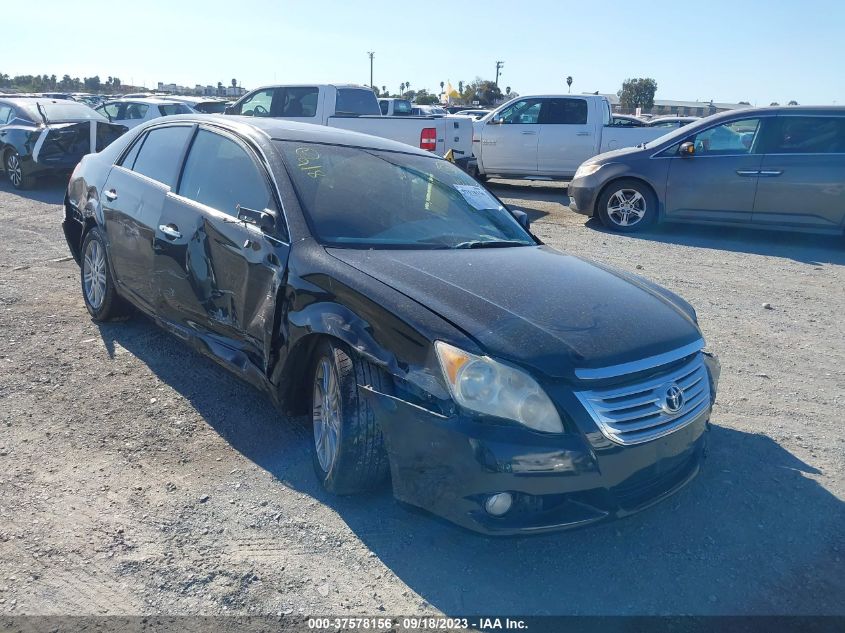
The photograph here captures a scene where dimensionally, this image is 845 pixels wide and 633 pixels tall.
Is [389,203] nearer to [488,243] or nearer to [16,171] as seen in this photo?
[488,243]

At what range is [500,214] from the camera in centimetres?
470

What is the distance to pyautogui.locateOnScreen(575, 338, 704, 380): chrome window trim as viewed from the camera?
2.89 m

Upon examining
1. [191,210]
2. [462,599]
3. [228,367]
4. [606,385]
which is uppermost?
[191,210]

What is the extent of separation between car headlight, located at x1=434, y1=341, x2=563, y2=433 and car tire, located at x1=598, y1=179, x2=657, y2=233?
812cm

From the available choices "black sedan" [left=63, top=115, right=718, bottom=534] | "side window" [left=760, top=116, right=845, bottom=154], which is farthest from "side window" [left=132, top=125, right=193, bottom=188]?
"side window" [left=760, top=116, right=845, bottom=154]

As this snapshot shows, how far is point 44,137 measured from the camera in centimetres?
1269

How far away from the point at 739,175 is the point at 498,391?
26.6 feet

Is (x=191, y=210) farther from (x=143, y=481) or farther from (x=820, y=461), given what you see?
(x=820, y=461)

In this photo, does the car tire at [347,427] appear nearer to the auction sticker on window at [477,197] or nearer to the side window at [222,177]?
the side window at [222,177]

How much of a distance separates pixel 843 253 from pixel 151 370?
844cm

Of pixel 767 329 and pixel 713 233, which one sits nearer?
pixel 767 329

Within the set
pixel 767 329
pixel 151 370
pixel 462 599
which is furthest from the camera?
pixel 767 329

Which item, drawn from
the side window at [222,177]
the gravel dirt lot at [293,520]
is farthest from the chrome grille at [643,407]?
the side window at [222,177]

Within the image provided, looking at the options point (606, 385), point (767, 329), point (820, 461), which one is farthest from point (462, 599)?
point (767, 329)
